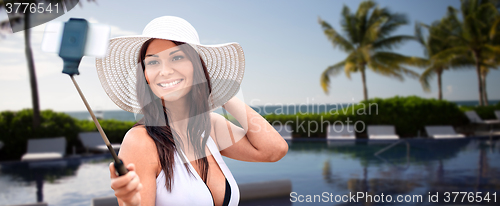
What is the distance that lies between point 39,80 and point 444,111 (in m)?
15.4

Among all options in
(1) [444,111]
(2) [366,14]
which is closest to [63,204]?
(1) [444,111]

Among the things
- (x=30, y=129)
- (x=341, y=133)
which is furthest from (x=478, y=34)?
(x=30, y=129)

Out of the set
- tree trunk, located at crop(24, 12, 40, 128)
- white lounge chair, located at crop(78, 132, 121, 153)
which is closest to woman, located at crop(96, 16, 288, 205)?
white lounge chair, located at crop(78, 132, 121, 153)

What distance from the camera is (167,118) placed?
1281mm

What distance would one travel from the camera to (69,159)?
9.24m

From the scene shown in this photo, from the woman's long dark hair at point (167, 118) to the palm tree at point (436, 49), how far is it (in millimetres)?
19986

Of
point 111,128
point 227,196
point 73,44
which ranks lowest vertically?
point 111,128

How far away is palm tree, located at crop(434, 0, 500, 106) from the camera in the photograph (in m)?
18.0

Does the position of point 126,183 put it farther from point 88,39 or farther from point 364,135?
point 364,135

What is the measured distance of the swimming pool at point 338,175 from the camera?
5.09 m

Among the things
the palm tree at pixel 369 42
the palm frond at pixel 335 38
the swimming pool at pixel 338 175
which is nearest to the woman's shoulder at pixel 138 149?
the swimming pool at pixel 338 175

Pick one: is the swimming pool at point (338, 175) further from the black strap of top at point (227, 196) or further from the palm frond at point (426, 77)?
the palm frond at point (426, 77)

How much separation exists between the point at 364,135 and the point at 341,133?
61.6 inches

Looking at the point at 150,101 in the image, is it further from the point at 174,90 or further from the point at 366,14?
the point at 366,14
